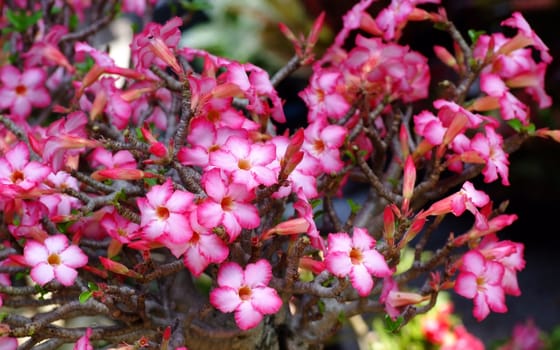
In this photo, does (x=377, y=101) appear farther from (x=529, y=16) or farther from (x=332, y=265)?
(x=529, y=16)

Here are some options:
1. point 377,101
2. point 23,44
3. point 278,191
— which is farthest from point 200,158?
point 23,44

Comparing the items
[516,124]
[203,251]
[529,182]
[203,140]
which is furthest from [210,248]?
[529,182]

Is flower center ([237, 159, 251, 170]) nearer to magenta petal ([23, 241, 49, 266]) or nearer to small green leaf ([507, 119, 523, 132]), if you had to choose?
magenta petal ([23, 241, 49, 266])

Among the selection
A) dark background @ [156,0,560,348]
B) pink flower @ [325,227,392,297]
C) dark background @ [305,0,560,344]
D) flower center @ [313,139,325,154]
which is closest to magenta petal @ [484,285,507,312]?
pink flower @ [325,227,392,297]

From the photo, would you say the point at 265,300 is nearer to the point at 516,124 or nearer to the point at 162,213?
the point at 162,213

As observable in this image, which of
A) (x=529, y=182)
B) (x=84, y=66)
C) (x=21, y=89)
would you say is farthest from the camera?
(x=529, y=182)

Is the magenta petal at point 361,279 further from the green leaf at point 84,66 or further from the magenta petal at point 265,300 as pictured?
the green leaf at point 84,66

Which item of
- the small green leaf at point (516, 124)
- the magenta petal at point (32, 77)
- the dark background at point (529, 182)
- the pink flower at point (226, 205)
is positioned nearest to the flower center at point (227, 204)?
the pink flower at point (226, 205)
